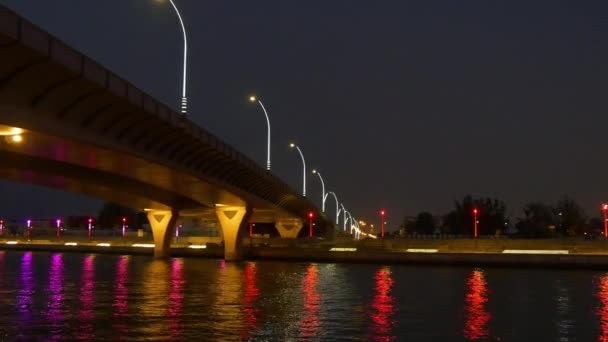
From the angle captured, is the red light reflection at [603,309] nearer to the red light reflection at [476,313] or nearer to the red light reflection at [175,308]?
the red light reflection at [476,313]

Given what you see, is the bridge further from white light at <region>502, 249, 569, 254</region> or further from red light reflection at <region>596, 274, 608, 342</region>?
white light at <region>502, 249, 569, 254</region>

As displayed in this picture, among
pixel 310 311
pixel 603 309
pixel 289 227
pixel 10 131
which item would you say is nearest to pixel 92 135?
pixel 10 131

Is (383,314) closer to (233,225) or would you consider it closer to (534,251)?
(233,225)

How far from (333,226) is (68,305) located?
521 feet

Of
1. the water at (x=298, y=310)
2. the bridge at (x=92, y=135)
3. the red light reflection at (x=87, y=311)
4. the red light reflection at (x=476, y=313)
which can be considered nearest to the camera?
the red light reflection at (x=87, y=311)

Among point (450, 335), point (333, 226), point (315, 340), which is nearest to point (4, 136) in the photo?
point (315, 340)

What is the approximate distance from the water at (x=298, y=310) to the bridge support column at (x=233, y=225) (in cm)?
3952

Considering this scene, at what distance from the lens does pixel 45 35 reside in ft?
93.4

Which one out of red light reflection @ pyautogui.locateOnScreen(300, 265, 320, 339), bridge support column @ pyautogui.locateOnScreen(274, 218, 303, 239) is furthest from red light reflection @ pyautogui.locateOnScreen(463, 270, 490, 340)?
bridge support column @ pyautogui.locateOnScreen(274, 218, 303, 239)

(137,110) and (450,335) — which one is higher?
(137,110)

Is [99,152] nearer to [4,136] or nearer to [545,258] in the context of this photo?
[4,136]

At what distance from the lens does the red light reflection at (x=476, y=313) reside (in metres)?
24.9

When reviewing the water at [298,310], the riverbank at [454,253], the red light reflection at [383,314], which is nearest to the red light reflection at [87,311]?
the water at [298,310]

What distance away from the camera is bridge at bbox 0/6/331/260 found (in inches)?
1133
